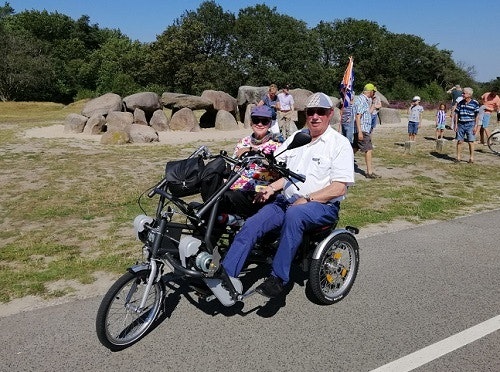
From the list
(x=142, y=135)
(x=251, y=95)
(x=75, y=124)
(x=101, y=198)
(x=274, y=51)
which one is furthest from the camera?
(x=274, y=51)

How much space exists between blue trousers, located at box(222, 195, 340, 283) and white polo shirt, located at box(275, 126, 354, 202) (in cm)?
28

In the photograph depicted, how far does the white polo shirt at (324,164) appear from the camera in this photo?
390 cm

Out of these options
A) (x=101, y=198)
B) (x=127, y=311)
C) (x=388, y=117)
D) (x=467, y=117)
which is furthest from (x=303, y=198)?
(x=388, y=117)

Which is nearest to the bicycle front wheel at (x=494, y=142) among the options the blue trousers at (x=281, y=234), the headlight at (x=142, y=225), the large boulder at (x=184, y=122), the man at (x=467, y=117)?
the man at (x=467, y=117)

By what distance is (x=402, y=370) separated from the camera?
115 inches

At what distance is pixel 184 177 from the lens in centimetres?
331

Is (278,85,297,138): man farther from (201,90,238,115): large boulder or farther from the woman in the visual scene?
the woman

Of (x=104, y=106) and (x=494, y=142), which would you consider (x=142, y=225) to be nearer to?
(x=494, y=142)

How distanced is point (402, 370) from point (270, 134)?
8.92 feet

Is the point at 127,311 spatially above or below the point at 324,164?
below

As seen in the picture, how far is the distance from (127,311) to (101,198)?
15.4 ft

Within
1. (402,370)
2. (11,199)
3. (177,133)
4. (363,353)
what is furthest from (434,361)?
(177,133)

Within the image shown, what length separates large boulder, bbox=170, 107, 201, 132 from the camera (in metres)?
20.2

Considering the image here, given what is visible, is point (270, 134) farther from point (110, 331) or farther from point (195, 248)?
point (110, 331)
